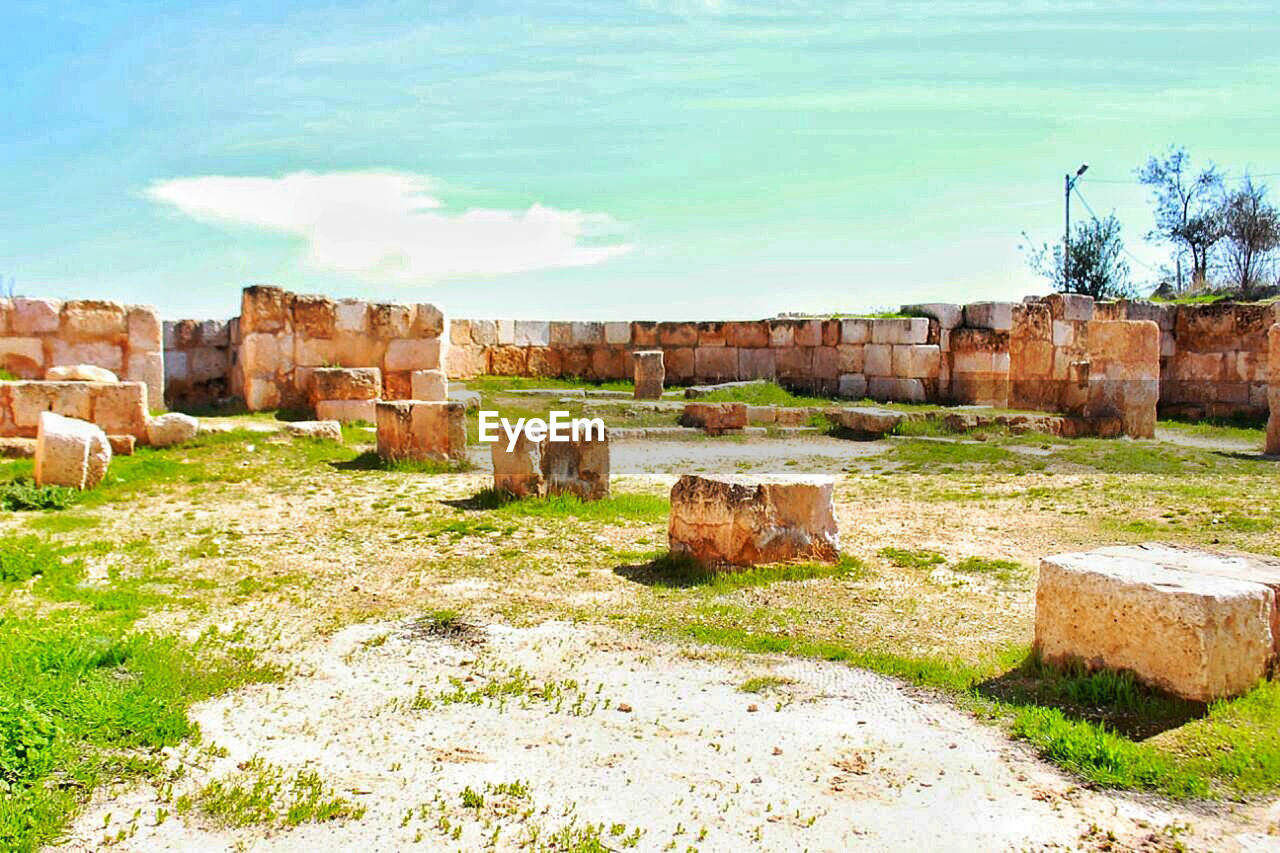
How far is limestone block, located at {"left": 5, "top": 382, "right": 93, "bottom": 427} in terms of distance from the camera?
1107 centimetres

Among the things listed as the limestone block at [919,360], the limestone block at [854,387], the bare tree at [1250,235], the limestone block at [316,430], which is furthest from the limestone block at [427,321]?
the bare tree at [1250,235]

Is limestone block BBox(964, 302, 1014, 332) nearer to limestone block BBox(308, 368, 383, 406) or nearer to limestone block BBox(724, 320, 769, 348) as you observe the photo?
limestone block BBox(724, 320, 769, 348)

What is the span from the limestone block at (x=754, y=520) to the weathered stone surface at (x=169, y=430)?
6.92 m

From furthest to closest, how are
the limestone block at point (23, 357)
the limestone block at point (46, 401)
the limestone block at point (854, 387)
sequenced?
the limestone block at point (854, 387) < the limestone block at point (23, 357) < the limestone block at point (46, 401)

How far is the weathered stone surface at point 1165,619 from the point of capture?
4.32 meters

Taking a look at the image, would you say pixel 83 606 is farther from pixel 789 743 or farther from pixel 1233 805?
pixel 1233 805

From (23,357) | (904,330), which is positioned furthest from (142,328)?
(904,330)

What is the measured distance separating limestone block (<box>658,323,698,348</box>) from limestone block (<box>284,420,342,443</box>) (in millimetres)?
8685

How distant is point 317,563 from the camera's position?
7.13 metres

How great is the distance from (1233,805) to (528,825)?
93.1 inches

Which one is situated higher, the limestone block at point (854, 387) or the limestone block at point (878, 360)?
the limestone block at point (878, 360)

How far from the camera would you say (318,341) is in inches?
575

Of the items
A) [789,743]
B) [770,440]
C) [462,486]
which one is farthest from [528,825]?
[770,440]

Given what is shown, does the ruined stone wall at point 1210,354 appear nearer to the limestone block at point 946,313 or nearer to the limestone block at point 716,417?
the limestone block at point 946,313
